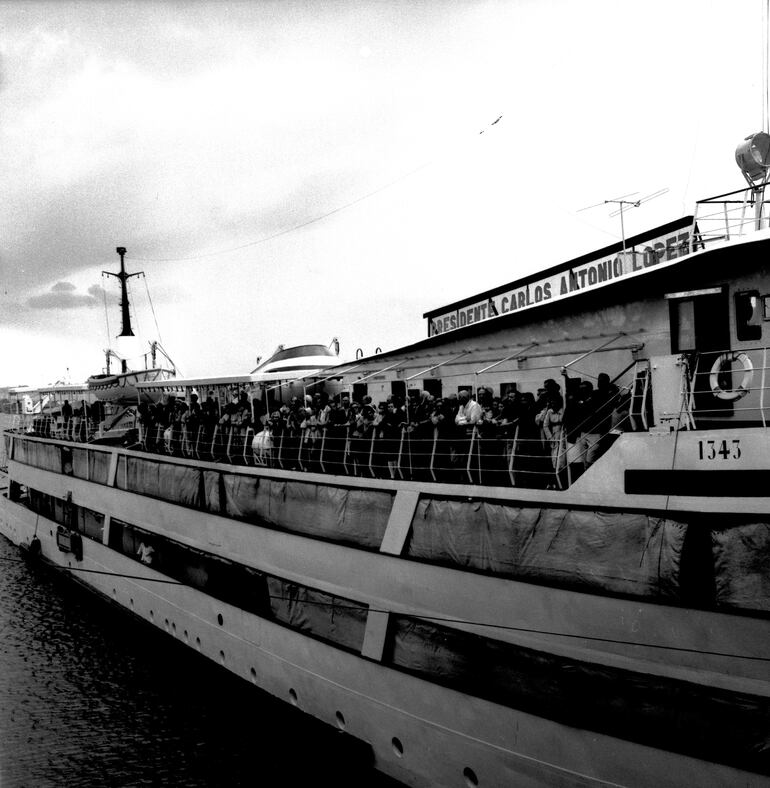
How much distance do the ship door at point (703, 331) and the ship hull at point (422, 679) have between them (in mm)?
2932

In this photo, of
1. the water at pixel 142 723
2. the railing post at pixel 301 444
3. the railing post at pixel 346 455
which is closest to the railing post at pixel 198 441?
the railing post at pixel 301 444

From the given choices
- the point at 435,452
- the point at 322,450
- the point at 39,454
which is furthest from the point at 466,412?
the point at 39,454

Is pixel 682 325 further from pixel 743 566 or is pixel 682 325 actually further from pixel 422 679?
pixel 422 679

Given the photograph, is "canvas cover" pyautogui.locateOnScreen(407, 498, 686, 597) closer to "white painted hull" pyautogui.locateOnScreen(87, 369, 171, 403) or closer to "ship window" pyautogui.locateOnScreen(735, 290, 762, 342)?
"ship window" pyautogui.locateOnScreen(735, 290, 762, 342)

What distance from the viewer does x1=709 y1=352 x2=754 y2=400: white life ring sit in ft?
27.8

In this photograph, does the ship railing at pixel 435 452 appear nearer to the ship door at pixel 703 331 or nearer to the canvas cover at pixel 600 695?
the ship door at pixel 703 331

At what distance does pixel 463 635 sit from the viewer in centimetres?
1041

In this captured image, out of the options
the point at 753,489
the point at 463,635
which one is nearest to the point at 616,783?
the point at 463,635

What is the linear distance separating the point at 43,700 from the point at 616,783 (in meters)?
13.4

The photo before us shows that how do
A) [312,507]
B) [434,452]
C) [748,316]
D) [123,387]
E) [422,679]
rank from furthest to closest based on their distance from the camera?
[123,387], [312,507], [434,452], [422,679], [748,316]

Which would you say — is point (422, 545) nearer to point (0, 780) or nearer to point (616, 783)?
point (616, 783)

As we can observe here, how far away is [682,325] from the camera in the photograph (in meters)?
9.30

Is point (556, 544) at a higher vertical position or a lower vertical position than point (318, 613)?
higher

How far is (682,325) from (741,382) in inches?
41.7
